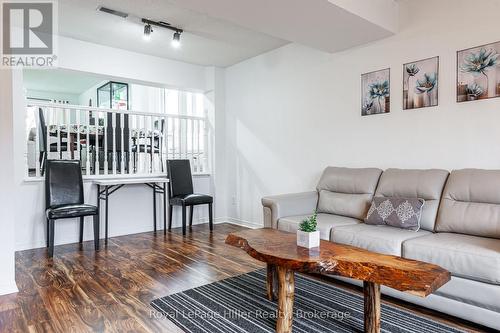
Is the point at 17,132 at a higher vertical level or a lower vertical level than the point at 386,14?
lower

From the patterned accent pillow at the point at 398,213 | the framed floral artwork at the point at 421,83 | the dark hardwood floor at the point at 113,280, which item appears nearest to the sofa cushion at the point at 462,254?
the patterned accent pillow at the point at 398,213

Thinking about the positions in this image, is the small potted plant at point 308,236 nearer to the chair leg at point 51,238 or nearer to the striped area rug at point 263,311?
the striped area rug at point 263,311

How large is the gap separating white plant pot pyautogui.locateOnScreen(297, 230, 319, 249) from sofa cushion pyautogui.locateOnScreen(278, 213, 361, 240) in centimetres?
81

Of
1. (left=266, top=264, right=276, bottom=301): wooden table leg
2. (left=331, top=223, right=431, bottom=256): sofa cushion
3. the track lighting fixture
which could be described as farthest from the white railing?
(left=331, top=223, right=431, bottom=256): sofa cushion

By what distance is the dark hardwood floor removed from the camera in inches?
83.0

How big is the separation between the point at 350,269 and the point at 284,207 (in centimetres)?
159

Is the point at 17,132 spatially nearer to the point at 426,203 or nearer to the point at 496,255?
the point at 426,203

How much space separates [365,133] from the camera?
3613mm

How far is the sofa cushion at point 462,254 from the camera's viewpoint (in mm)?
1923

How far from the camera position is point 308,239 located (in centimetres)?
203

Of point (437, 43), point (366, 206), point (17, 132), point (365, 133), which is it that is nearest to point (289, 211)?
point (366, 206)

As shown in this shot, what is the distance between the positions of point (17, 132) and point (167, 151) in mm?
2002

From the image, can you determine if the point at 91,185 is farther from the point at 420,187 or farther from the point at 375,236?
the point at 420,187

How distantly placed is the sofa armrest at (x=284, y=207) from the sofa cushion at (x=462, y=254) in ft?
4.12
